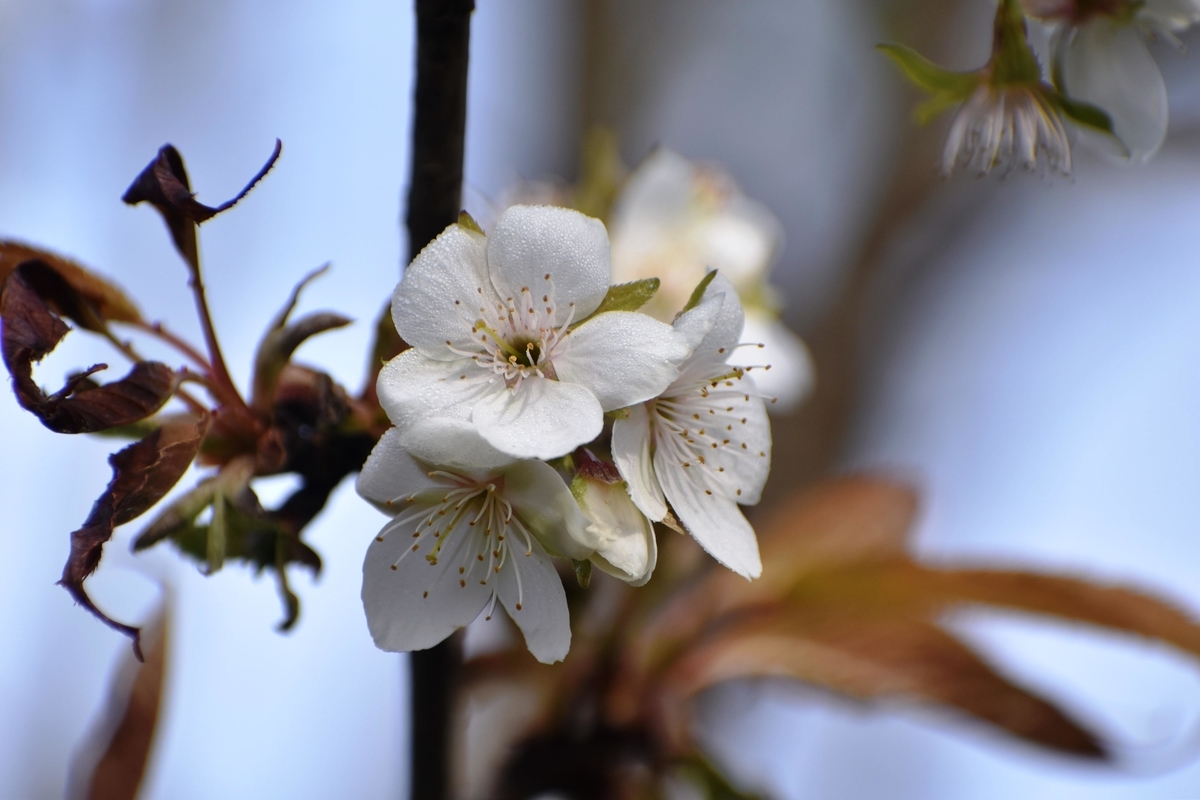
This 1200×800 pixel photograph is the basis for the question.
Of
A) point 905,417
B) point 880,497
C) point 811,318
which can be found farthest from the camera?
point 905,417

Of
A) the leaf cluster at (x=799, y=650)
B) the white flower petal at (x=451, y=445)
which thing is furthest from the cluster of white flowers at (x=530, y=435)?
the leaf cluster at (x=799, y=650)

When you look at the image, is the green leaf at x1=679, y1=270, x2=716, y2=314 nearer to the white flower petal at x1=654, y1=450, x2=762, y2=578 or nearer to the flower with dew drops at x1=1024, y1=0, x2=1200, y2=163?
the white flower petal at x1=654, y1=450, x2=762, y2=578

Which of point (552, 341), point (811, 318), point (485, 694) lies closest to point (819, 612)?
Result: point (485, 694)

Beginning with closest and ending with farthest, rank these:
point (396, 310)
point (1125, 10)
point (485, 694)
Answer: point (396, 310)
point (1125, 10)
point (485, 694)

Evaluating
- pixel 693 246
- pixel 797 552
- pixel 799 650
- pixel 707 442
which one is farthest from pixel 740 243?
pixel 707 442

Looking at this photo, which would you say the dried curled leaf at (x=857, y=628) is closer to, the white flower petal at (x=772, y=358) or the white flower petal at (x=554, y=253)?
the white flower petal at (x=772, y=358)

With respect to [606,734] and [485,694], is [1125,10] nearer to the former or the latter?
[606,734]
